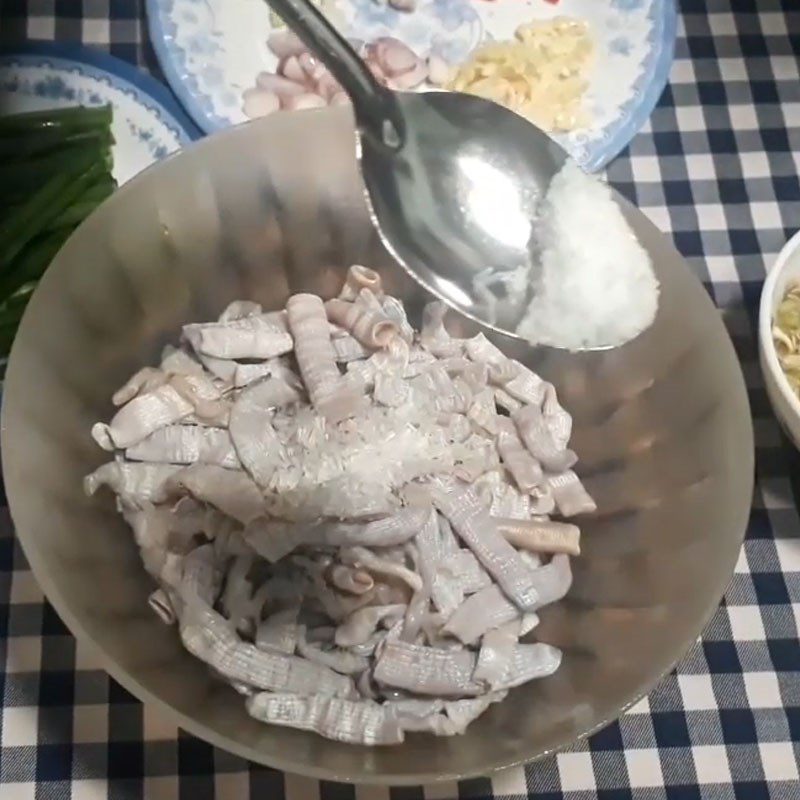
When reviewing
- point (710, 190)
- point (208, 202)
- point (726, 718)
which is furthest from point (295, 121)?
point (726, 718)

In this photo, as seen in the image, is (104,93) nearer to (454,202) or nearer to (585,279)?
(454,202)

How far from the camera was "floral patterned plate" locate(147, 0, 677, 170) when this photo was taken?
3.45 feet

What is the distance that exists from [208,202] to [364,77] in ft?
0.61

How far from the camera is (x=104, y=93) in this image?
104 cm

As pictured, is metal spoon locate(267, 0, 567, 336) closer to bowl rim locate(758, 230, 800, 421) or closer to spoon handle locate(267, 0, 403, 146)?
spoon handle locate(267, 0, 403, 146)

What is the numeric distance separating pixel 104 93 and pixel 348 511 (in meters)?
0.54

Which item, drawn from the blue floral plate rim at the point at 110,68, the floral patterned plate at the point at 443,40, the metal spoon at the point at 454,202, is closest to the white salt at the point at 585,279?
the metal spoon at the point at 454,202

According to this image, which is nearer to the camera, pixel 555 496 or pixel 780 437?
pixel 555 496

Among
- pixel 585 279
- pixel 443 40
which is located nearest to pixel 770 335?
pixel 585 279

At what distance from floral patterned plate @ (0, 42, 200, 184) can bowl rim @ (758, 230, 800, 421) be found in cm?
58

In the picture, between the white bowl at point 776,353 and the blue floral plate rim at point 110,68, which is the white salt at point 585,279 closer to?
the white bowl at point 776,353

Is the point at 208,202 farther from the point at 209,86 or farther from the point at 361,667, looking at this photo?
the point at 361,667

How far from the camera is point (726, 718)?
2.85 ft

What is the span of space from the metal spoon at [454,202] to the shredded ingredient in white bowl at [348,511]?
0.10 meters
